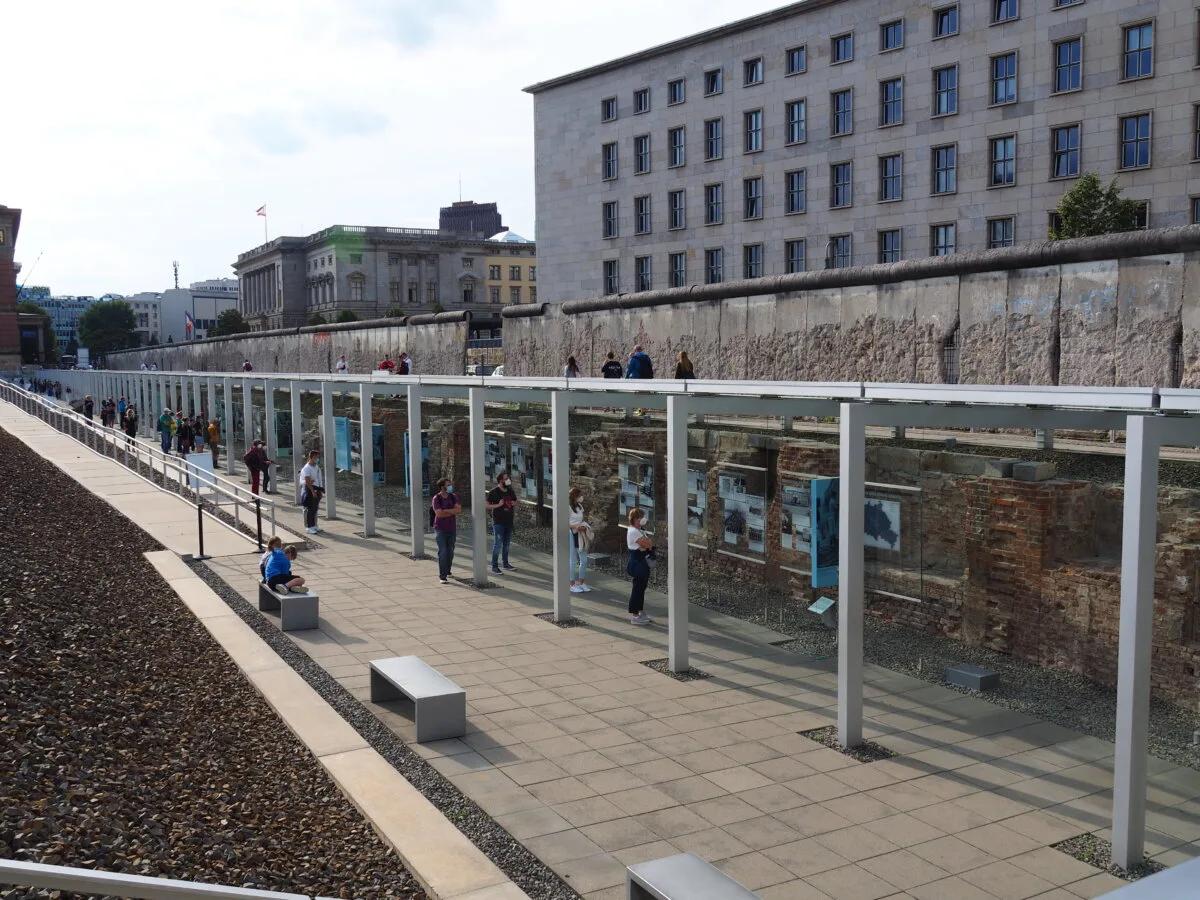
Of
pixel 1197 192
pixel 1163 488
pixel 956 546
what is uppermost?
pixel 1197 192

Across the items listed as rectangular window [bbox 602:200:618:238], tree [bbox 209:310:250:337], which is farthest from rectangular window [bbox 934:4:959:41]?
tree [bbox 209:310:250:337]

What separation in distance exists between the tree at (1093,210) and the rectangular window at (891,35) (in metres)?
12.2

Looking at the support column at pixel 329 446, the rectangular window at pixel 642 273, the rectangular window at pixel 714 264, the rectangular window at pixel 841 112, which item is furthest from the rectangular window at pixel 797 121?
the support column at pixel 329 446

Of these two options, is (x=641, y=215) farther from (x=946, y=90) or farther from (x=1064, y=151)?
(x=1064, y=151)

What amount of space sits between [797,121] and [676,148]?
23.2 feet

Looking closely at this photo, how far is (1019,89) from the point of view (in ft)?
121

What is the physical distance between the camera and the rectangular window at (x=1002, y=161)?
123ft

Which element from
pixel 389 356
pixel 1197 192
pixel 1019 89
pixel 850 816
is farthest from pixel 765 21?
pixel 850 816

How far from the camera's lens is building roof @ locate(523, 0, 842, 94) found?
142 ft

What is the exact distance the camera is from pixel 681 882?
504 centimetres

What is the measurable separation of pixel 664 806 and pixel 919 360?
29.1ft

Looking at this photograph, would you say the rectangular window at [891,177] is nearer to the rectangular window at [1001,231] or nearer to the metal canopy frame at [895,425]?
the rectangular window at [1001,231]

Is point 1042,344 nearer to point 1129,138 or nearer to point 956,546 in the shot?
point 956,546

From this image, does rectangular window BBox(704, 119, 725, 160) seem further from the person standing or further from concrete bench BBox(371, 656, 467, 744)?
concrete bench BBox(371, 656, 467, 744)
